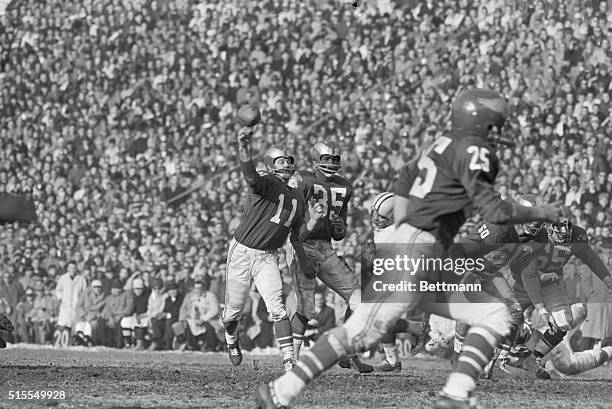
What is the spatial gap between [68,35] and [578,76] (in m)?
12.8

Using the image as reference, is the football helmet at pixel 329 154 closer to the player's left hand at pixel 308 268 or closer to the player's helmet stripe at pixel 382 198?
the player's left hand at pixel 308 268

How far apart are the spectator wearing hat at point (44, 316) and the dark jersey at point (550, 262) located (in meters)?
9.56

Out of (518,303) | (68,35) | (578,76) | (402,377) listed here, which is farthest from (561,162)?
(68,35)

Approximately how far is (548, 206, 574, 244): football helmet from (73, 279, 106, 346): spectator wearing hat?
8.84 m

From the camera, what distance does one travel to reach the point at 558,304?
1073cm

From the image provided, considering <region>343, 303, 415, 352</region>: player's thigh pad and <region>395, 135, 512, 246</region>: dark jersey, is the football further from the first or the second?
<region>343, 303, 415, 352</region>: player's thigh pad

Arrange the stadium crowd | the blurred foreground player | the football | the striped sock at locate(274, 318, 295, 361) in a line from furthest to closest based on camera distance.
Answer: the stadium crowd < the striped sock at locate(274, 318, 295, 361) < the football < the blurred foreground player

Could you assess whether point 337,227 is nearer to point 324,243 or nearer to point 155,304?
point 324,243

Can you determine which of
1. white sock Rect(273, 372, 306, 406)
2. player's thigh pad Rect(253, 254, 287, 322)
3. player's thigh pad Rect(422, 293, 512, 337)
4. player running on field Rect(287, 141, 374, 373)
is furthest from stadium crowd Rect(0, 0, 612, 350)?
white sock Rect(273, 372, 306, 406)

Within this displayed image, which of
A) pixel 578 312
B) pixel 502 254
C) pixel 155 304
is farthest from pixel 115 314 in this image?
pixel 578 312

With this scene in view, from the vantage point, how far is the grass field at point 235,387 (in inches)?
299

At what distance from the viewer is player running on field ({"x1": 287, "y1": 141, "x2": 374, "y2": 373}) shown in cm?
1070

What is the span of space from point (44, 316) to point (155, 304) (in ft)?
7.81

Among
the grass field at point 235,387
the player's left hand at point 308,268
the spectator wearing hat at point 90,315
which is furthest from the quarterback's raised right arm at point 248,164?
the spectator wearing hat at point 90,315
